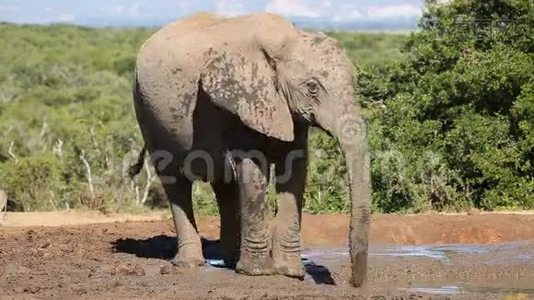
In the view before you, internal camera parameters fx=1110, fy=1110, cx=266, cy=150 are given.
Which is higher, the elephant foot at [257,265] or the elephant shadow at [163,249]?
the elephant foot at [257,265]

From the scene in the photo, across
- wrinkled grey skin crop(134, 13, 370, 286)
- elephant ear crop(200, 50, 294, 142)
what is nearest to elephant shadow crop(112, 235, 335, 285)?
wrinkled grey skin crop(134, 13, 370, 286)

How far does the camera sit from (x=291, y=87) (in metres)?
8.68

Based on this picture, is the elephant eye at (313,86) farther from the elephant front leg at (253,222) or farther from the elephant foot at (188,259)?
the elephant foot at (188,259)

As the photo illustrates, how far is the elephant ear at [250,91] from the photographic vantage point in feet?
28.7

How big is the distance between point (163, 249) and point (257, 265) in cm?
266

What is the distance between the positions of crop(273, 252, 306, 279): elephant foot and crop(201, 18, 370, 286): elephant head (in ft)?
3.28

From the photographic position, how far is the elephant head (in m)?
8.15

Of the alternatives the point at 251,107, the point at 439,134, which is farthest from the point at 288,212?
the point at 439,134

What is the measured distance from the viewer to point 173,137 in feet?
31.5

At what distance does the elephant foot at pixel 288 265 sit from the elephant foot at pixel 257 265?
6 cm

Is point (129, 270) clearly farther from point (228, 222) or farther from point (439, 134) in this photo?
point (439, 134)

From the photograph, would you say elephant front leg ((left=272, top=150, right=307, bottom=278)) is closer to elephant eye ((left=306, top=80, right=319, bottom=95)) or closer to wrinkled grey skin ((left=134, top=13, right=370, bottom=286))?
wrinkled grey skin ((left=134, top=13, right=370, bottom=286))
